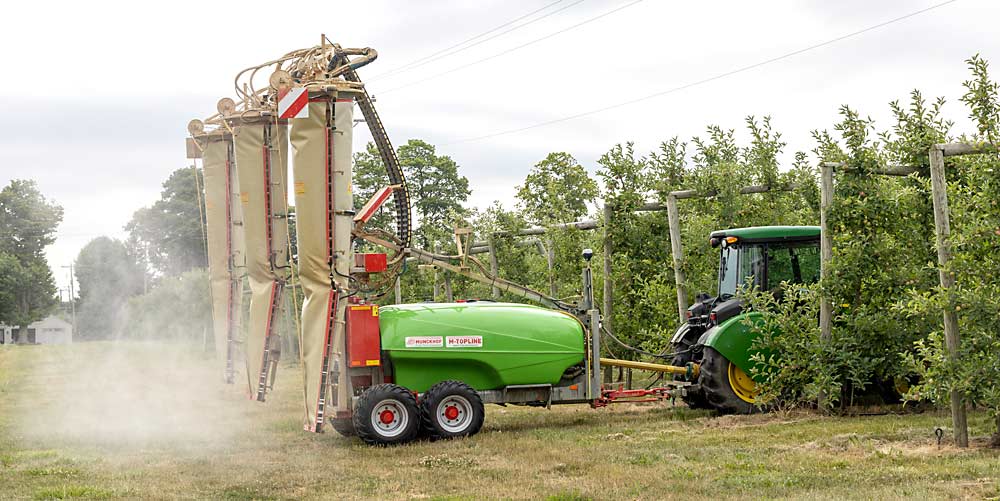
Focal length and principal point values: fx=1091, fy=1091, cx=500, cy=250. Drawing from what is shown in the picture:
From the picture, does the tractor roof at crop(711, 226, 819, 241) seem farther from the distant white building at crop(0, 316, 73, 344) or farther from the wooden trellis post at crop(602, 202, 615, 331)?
the distant white building at crop(0, 316, 73, 344)

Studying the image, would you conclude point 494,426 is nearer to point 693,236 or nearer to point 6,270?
point 693,236

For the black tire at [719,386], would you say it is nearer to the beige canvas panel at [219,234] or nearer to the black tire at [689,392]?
the black tire at [689,392]

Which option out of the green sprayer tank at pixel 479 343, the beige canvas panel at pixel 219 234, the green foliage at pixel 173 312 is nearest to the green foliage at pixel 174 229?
the green foliage at pixel 173 312

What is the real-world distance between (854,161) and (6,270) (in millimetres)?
49280

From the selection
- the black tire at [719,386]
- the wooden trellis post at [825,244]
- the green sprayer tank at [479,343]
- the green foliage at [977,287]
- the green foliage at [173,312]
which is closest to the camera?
the green foliage at [977,287]

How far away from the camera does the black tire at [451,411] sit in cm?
1220

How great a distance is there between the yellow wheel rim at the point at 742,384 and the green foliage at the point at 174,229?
3214 cm

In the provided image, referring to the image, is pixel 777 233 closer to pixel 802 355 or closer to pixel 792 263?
pixel 792 263

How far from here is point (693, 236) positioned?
1653cm

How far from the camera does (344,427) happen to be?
42.9 ft

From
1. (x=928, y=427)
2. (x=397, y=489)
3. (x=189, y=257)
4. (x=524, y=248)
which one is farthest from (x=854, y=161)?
(x=189, y=257)

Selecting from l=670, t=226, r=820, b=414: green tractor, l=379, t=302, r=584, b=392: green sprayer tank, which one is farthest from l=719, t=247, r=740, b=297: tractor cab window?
l=379, t=302, r=584, b=392: green sprayer tank

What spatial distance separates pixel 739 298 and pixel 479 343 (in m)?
3.30

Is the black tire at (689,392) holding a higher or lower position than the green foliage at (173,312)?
lower
